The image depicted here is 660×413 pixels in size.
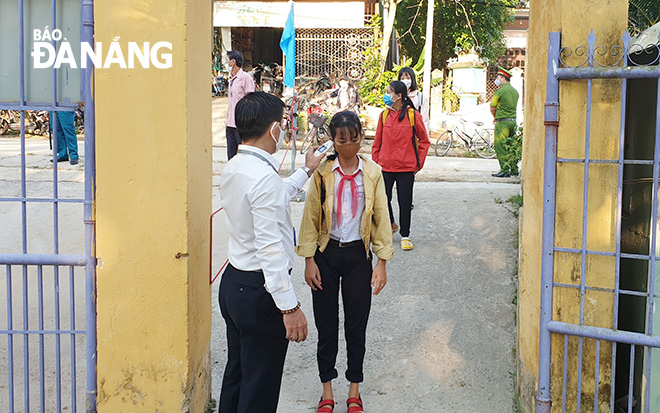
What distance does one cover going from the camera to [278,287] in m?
2.83

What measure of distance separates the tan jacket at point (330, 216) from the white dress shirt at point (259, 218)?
0.62m

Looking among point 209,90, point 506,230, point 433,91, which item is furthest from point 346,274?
point 433,91

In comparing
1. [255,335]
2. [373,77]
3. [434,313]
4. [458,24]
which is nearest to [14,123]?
[373,77]

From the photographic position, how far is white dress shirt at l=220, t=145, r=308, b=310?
2.83 meters

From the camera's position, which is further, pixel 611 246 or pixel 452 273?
pixel 452 273

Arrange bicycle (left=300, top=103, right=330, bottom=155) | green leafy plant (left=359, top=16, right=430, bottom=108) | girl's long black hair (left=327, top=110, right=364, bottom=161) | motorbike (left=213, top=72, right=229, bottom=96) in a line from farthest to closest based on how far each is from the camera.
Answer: motorbike (left=213, top=72, right=229, bottom=96) < green leafy plant (left=359, top=16, right=430, bottom=108) < bicycle (left=300, top=103, right=330, bottom=155) < girl's long black hair (left=327, top=110, right=364, bottom=161)

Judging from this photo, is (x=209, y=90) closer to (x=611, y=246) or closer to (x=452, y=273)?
(x=611, y=246)

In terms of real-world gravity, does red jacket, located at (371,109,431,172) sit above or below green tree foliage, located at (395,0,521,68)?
below

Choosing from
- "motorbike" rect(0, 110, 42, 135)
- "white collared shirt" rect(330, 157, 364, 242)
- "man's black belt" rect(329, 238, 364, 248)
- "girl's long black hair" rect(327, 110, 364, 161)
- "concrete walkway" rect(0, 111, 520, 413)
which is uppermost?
"motorbike" rect(0, 110, 42, 135)

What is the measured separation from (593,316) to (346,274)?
53.2 inches

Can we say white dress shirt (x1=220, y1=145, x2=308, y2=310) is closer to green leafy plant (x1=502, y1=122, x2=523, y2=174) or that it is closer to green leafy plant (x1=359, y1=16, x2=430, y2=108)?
green leafy plant (x1=502, y1=122, x2=523, y2=174)

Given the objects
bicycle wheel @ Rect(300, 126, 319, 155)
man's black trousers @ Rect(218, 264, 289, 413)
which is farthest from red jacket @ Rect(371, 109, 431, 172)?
bicycle wheel @ Rect(300, 126, 319, 155)

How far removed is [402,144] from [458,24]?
15.0 m

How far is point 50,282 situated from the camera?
5.75 m
